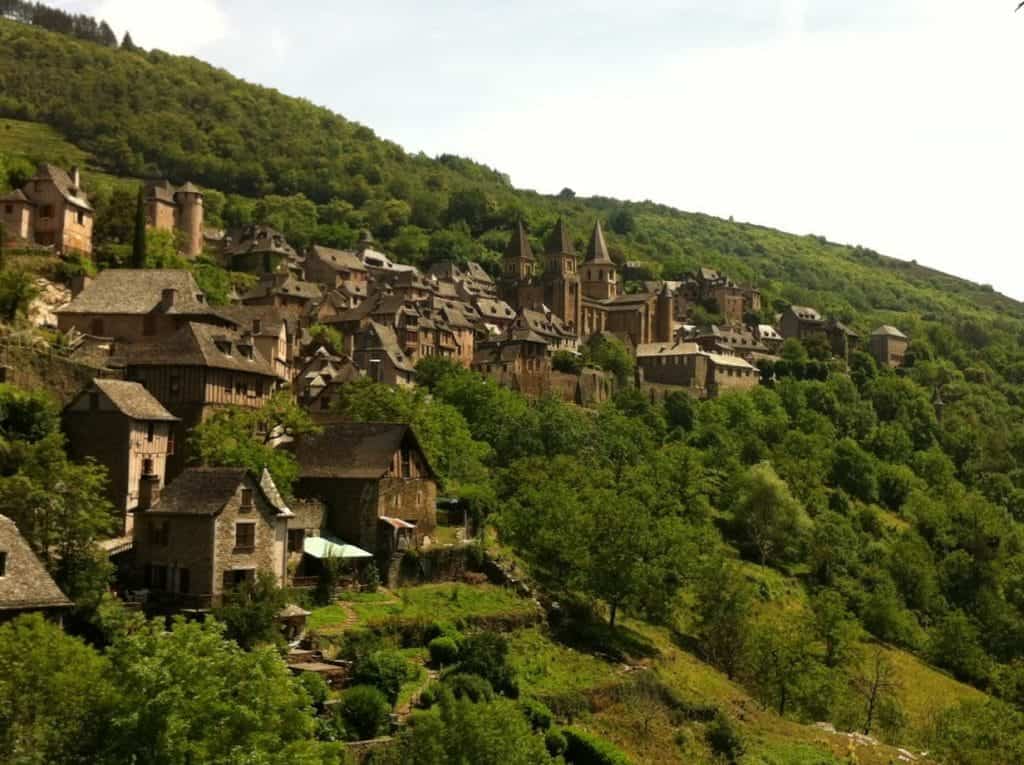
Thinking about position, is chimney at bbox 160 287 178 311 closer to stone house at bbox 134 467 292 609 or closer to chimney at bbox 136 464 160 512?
chimney at bbox 136 464 160 512

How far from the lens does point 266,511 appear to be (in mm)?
43688

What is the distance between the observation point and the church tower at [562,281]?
13912cm

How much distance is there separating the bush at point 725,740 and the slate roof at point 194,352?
1177 inches

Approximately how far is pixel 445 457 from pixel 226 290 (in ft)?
115

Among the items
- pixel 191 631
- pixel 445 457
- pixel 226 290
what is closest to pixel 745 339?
pixel 226 290

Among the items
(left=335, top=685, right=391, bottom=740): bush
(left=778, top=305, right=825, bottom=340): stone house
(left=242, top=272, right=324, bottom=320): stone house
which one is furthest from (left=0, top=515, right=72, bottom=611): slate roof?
(left=778, top=305, right=825, bottom=340): stone house

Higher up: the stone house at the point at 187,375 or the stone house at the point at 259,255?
the stone house at the point at 259,255

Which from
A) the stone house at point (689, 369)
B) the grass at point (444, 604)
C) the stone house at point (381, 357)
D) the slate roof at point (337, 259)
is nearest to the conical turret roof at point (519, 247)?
the stone house at point (689, 369)

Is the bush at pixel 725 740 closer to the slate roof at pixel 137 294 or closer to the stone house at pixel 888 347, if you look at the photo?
the slate roof at pixel 137 294

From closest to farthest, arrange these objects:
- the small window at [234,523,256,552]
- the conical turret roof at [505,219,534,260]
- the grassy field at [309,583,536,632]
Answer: the small window at [234,523,256,552], the grassy field at [309,583,536,632], the conical turret roof at [505,219,534,260]

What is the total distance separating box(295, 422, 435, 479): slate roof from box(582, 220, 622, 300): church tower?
98.2 meters

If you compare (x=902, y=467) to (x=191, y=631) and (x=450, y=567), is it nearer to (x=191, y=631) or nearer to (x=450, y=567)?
(x=450, y=567)

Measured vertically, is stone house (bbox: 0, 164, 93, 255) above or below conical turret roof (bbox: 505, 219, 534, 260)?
below

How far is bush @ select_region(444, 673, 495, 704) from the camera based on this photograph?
3875cm
